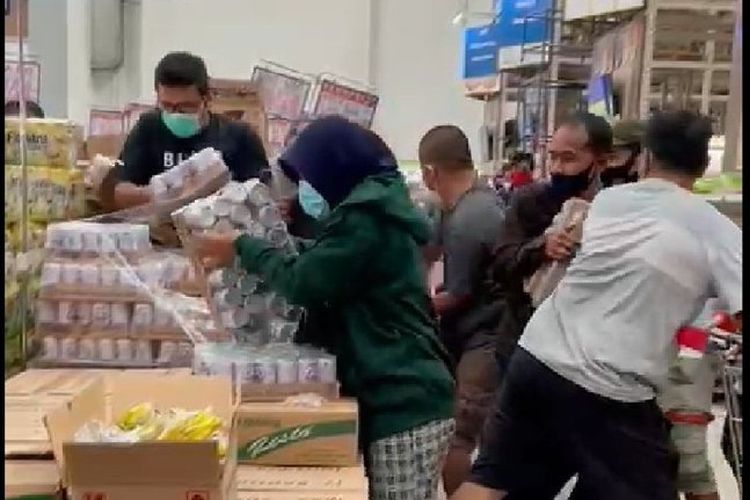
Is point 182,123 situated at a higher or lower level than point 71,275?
higher

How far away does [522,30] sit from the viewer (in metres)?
8.59

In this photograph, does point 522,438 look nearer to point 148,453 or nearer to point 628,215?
point 628,215

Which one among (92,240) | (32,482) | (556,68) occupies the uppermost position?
(556,68)

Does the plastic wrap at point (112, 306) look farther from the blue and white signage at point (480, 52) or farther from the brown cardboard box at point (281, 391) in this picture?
the blue and white signage at point (480, 52)

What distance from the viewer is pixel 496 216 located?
417 cm

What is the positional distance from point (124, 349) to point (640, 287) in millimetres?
1350

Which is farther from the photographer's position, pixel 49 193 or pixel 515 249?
pixel 515 249

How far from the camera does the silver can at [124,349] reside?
9.53ft

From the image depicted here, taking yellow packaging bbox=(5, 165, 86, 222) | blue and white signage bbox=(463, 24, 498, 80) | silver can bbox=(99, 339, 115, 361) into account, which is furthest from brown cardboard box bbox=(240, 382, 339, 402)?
blue and white signage bbox=(463, 24, 498, 80)

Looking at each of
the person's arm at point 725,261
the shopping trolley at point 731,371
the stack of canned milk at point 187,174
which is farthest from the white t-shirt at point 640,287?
the stack of canned milk at point 187,174

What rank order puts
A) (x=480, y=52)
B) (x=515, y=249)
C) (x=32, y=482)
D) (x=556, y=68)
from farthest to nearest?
(x=480, y=52), (x=556, y=68), (x=515, y=249), (x=32, y=482)

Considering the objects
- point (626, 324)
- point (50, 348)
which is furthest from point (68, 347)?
point (626, 324)

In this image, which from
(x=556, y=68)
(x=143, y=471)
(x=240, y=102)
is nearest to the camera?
(x=143, y=471)

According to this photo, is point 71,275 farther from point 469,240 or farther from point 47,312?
point 469,240
